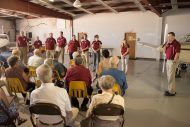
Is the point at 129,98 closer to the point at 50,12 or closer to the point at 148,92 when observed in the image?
the point at 148,92

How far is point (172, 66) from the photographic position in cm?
477

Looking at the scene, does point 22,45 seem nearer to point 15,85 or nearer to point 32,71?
point 32,71

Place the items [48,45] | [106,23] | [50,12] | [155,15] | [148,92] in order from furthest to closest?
[106,23]
[155,15]
[50,12]
[48,45]
[148,92]

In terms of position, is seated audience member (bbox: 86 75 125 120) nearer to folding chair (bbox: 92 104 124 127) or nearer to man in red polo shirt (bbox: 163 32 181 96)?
folding chair (bbox: 92 104 124 127)

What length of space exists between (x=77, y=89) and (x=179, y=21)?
1046 centimetres

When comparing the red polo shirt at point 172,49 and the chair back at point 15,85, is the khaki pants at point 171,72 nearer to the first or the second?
the red polo shirt at point 172,49

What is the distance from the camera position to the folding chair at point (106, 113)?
1918mm

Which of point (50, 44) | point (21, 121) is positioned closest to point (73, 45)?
point (50, 44)

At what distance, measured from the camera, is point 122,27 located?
13.4 m

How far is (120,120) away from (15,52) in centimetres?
362

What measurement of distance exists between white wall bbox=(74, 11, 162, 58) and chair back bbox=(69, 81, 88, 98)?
996 centimetres

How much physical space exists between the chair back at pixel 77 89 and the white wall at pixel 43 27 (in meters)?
12.4

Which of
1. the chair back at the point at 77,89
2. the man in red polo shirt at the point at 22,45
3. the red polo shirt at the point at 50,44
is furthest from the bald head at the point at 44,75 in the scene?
the man in red polo shirt at the point at 22,45

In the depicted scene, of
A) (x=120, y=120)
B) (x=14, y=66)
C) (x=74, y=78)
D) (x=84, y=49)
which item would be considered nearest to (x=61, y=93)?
(x=120, y=120)
